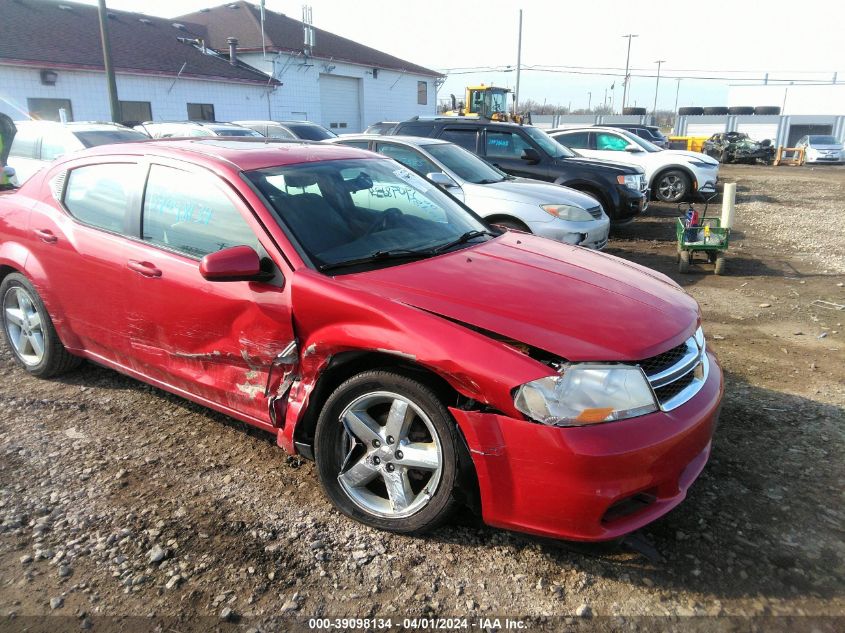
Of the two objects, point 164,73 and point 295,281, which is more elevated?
point 164,73

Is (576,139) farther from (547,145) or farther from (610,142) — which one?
(547,145)

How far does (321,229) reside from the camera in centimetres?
316

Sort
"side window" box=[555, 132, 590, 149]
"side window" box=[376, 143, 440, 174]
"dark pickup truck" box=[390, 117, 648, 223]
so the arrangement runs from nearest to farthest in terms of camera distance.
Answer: "side window" box=[376, 143, 440, 174] → "dark pickup truck" box=[390, 117, 648, 223] → "side window" box=[555, 132, 590, 149]

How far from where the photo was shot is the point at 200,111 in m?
27.7

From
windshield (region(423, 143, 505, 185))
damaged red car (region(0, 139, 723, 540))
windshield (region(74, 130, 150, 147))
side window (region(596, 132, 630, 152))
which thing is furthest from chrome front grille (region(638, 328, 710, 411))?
side window (region(596, 132, 630, 152))

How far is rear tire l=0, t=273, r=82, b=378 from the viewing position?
427 centimetres

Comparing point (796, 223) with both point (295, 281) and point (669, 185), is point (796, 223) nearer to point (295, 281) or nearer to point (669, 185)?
point (669, 185)

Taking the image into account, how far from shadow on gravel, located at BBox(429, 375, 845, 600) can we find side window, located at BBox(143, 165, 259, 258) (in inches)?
71.2

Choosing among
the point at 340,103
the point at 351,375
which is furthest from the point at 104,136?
the point at 340,103

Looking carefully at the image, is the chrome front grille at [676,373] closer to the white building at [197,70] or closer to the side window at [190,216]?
the side window at [190,216]

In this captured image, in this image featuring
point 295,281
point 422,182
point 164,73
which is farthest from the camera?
point 164,73

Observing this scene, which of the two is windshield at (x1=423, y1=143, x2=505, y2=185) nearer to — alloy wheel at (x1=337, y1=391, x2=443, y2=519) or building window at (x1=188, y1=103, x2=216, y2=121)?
alloy wheel at (x1=337, y1=391, x2=443, y2=519)

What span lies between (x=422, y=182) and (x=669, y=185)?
1175 centimetres

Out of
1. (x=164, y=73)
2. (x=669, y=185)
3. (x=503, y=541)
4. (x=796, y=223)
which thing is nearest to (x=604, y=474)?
(x=503, y=541)
